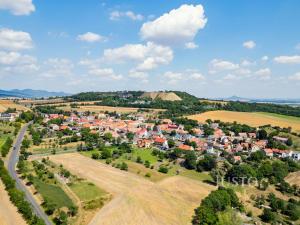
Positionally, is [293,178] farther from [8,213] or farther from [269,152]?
[8,213]

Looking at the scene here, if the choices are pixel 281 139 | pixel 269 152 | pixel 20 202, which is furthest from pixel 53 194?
pixel 281 139

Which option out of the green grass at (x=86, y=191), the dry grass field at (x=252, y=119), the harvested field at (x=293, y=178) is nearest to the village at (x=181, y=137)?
the harvested field at (x=293, y=178)

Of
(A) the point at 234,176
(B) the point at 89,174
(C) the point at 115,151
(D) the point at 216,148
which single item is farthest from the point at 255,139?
(B) the point at 89,174

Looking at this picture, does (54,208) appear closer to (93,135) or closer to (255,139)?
(93,135)

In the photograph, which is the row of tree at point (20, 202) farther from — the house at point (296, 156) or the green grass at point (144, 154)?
the house at point (296, 156)

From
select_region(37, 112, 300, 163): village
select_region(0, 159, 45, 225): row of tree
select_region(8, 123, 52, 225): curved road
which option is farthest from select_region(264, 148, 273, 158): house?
select_region(0, 159, 45, 225): row of tree

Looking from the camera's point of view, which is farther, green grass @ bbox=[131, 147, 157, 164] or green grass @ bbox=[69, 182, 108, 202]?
green grass @ bbox=[131, 147, 157, 164]

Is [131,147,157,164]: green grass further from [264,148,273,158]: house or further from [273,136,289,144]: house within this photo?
[273,136,289,144]: house
